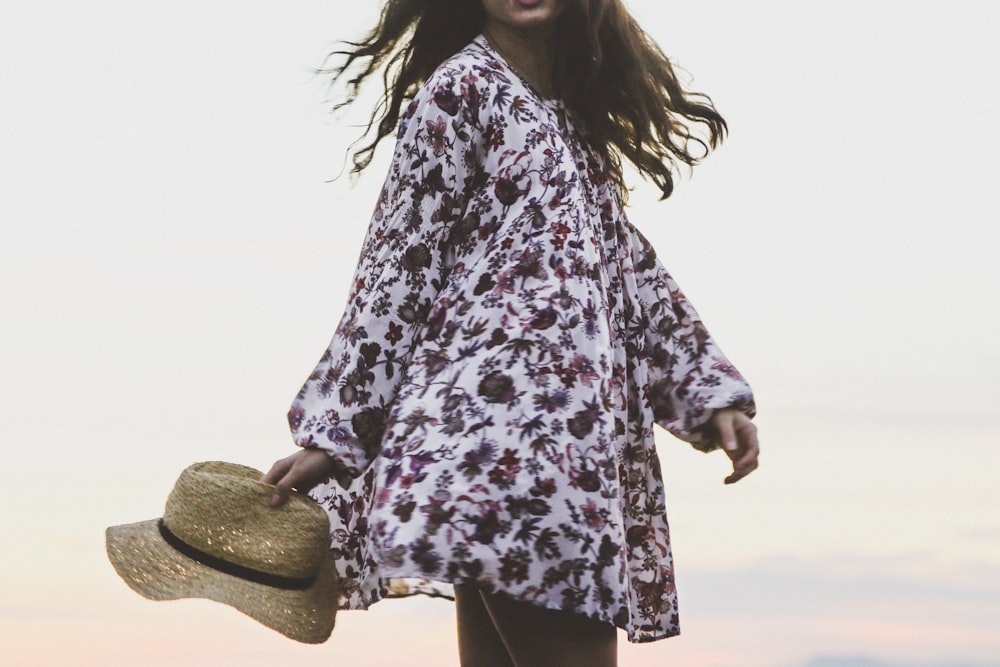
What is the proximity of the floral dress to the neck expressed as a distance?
0.19 feet

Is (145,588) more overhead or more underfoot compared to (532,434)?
more underfoot

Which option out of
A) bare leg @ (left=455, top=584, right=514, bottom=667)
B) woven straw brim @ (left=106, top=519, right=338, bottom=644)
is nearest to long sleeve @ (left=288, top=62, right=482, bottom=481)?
woven straw brim @ (left=106, top=519, right=338, bottom=644)

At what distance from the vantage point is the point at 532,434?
2361mm

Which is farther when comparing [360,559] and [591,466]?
[360,559]

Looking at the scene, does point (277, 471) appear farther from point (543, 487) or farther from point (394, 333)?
point (543, 487)

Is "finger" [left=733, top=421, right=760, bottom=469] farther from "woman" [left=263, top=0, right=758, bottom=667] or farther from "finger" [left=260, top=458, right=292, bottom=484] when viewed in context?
"finger" [left=260, top=458, right=292, bottom=484]

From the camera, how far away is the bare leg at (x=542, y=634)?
2.41 m

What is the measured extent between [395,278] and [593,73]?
0.63 m

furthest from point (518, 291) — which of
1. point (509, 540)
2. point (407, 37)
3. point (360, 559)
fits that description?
point (407, 37)

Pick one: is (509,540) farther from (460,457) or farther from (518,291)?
(518,291)

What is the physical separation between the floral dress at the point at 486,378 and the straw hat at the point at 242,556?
11 centimetres

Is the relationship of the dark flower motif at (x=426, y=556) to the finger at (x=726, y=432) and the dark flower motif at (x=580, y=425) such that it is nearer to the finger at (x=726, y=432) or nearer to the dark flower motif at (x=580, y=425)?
the dark flower motif at (x=580, y=425)

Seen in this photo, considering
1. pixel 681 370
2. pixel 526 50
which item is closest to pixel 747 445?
pixel 681 370

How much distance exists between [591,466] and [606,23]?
1005 millimetres
